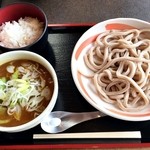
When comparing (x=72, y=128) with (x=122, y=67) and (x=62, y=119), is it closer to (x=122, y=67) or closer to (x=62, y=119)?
(x=62, y=119)

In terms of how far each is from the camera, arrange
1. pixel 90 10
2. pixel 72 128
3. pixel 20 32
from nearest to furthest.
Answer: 1. pixel 72 128
2. pixel 20 32
3. pixel 90 10

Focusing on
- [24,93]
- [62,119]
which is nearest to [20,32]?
[24,93]

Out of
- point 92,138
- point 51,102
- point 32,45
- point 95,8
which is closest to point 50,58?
point 32,45

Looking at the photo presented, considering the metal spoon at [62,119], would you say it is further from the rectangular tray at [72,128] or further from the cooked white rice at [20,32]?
the cooked white rice at [20,32]

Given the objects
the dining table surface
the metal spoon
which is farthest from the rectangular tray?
the dining table surface

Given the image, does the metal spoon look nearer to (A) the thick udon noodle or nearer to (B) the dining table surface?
(A) the thick udon noodle

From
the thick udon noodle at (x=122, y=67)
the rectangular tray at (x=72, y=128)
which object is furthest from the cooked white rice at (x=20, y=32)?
the thick udon noodle at (x=122, y=67)
